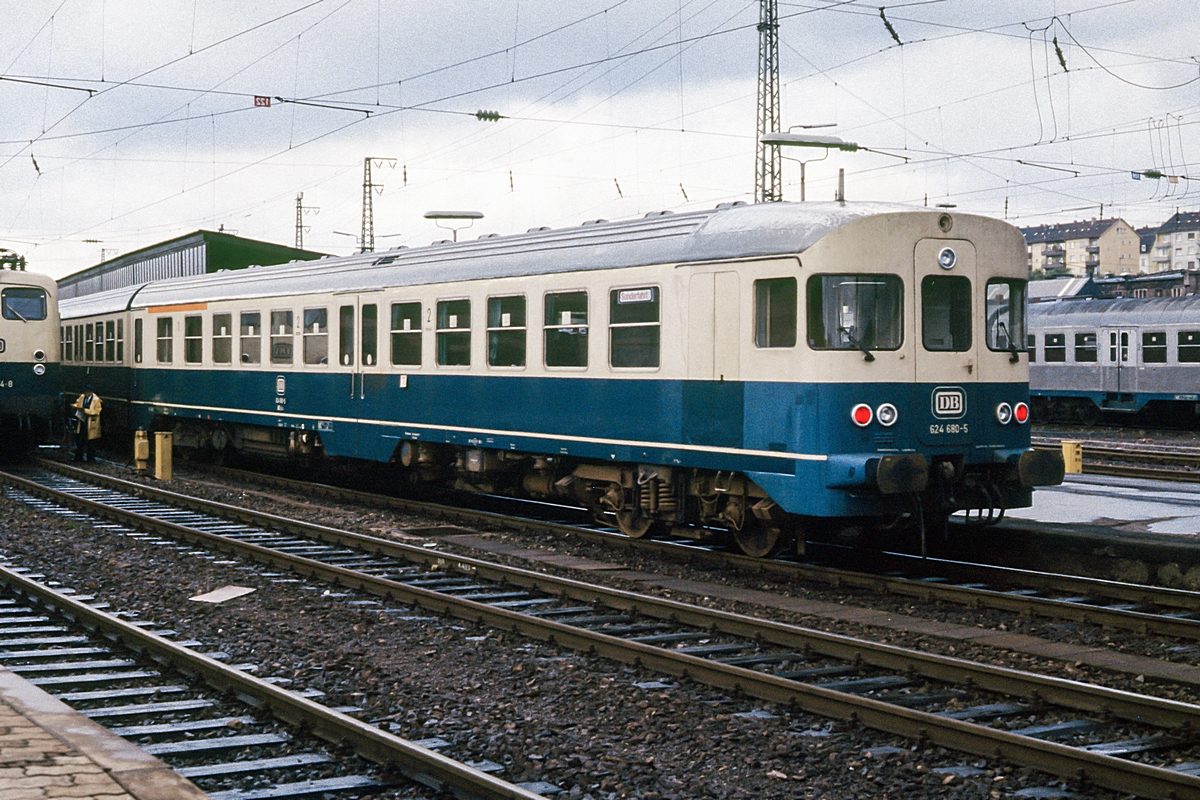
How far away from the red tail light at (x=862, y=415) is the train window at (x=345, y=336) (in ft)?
27.5

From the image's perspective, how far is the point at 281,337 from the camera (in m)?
18.7

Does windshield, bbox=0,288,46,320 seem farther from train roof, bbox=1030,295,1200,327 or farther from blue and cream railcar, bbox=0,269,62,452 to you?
Answer: train roof, bbox=1030,295,1200,327

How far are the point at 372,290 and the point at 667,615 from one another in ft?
28.3

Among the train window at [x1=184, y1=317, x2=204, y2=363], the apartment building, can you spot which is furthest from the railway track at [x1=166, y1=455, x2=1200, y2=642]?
the apartment building

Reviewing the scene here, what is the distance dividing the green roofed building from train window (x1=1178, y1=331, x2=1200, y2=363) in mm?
27237

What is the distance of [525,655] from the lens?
8258 millimetres

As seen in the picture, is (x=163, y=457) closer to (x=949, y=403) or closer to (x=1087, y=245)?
(x=949, y=403)

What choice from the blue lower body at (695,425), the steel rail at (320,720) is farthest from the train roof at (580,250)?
the steel rail at (320,720)

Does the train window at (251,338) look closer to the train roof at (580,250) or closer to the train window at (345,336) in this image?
the train roof at (580,250)

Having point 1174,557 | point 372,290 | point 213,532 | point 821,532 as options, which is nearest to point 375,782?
point 821,532

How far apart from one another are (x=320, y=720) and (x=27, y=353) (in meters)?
18.5

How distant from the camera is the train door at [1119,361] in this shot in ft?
103

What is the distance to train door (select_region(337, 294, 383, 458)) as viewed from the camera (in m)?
16.5

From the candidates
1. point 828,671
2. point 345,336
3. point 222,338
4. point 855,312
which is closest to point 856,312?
point 855,312
